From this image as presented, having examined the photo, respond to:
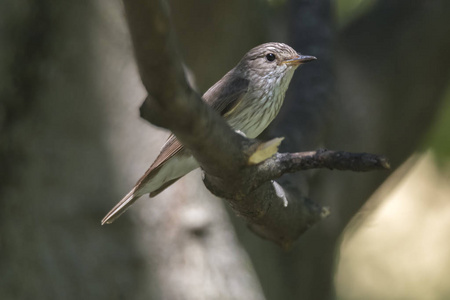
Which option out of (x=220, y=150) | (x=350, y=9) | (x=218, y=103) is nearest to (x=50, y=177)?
(x=218, y=103)

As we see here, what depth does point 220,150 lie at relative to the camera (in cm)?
188

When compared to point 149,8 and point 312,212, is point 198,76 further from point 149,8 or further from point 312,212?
point 149,8

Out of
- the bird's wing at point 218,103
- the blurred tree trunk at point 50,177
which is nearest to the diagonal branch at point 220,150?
the bird's wing at point 218,103

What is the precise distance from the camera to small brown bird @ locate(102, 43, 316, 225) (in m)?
2.97

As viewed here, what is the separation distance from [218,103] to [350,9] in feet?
8.70

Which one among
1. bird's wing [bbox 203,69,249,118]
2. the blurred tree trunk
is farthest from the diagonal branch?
the blurred tree trunk

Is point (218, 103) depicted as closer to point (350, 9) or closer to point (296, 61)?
point (296, 61)

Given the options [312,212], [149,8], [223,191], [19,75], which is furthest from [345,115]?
[149,8]

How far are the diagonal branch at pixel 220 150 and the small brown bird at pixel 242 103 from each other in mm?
492

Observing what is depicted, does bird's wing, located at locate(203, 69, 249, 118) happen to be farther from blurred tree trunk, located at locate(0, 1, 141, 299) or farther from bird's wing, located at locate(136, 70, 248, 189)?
blurred tree trunk, located at locate(0, 1, 141, 299)

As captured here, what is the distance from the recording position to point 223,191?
2.16m

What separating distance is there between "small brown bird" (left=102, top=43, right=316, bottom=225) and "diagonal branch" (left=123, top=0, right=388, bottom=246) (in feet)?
1.62

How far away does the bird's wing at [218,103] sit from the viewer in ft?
9.53

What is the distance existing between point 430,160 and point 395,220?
69 cm
